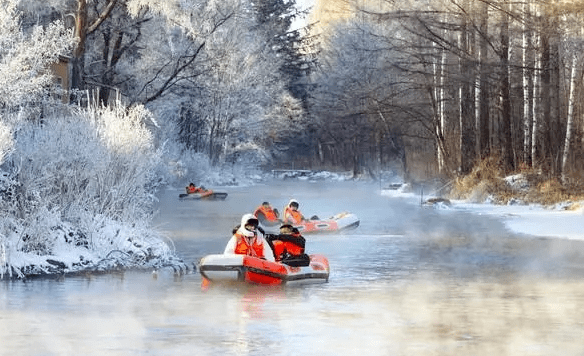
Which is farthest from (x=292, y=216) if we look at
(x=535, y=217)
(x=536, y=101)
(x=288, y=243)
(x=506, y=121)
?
(x=506, y=121)

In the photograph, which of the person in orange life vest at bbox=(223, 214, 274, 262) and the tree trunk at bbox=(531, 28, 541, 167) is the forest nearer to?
the tree trunk at bbox=(531, 28, 541, 167)

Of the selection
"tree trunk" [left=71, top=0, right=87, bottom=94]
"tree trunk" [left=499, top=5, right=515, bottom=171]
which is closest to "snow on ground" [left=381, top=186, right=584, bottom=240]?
"tree trunk" [left=499, top=5, right=515, bottom=171]

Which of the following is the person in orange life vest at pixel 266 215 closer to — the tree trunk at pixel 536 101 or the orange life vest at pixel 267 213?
the orange life vest at pixel 267 213

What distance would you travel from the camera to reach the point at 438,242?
26984 mm

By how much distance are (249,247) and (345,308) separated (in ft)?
11.7

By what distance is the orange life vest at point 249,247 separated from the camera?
19.3 meters

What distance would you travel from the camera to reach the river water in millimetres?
12891

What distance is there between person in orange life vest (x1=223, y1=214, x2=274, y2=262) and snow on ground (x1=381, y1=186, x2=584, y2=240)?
33.0 ft

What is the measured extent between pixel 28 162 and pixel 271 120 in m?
52.6

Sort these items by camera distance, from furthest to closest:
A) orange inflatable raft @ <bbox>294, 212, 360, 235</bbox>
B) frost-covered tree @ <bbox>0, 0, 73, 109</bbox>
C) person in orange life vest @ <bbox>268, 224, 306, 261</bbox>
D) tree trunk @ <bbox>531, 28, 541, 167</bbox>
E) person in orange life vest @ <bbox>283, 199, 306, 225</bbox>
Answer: tree trunk @ <bbox>531, 28, 541, 167</bbox>
orange inflatable raft @ <bbox>294, 212, 360, 235</bbox>
person in orange life vest @ <bbox>283, 199, 306, 225</bbox>
frost-covered tree @ <bbox>0, 0, 73, 109</bbox>
person in orange life vest @ <bbox>268, 224, 306, 261</bbox>

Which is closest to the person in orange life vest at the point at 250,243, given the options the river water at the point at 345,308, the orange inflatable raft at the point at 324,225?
the river water at the point at 345,308

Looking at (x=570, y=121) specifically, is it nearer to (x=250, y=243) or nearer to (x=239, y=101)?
(x=250, y=243)

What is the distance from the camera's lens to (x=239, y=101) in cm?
6738

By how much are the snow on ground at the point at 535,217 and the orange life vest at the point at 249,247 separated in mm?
10154
